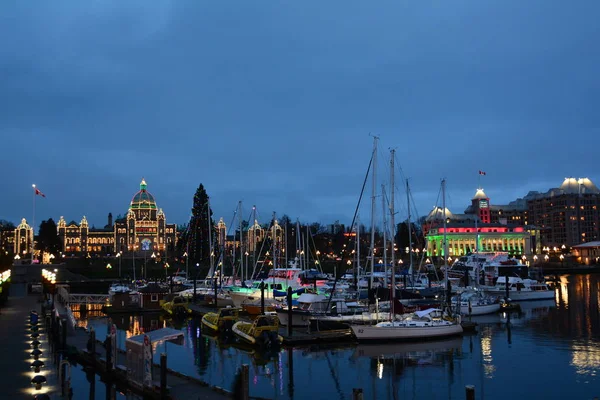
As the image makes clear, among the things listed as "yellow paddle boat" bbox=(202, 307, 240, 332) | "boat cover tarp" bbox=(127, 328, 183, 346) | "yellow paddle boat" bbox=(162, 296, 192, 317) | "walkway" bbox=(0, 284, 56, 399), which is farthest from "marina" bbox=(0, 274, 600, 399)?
"yellow paddle boat" bbox=(162, 296, 192, 317)

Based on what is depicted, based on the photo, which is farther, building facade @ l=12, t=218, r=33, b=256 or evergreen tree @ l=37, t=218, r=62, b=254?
building facade @ l=12, t=218, r=33, b=256

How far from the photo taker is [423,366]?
3369cm

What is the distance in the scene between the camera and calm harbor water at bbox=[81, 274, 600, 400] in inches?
1126

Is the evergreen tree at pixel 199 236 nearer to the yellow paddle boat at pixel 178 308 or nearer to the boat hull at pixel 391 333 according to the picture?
the yellow paddle boat at pixel 178 308

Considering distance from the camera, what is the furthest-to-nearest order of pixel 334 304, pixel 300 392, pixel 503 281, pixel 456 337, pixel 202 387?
pixel 503 281 < pixel 334 304 < pixel 456 337 < pixel 300 392 < pixel 202 387

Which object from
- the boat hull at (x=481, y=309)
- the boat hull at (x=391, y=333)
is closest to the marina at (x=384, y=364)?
the boat hull at (x=391, y=333)

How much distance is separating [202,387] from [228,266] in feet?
342

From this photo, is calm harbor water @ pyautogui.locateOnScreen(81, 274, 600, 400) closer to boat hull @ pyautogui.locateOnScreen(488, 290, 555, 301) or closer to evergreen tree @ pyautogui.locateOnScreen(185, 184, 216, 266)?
boat hull @ pyautogui.locateOnScreen(488, 290, 555, 301)

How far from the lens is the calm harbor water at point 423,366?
93.9 ft

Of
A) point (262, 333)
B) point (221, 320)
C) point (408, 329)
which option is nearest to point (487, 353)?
point (408, 329)

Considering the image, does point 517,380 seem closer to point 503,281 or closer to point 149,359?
point 149,359

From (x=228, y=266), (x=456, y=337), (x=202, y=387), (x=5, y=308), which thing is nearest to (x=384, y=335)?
(x=456, y=337)

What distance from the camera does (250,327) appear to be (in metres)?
39.9

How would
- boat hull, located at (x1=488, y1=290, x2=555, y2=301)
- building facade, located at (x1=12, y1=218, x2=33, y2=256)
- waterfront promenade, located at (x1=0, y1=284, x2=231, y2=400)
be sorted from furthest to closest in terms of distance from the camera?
building facade, located at (x1=12, y1=218, x2=33, y2=256) → boat hull, located at (x1=488, y1=290, x2=555, y2=301) → waterfront promenade, located at (x1=0, y1=284, x2=231, y2=400)
